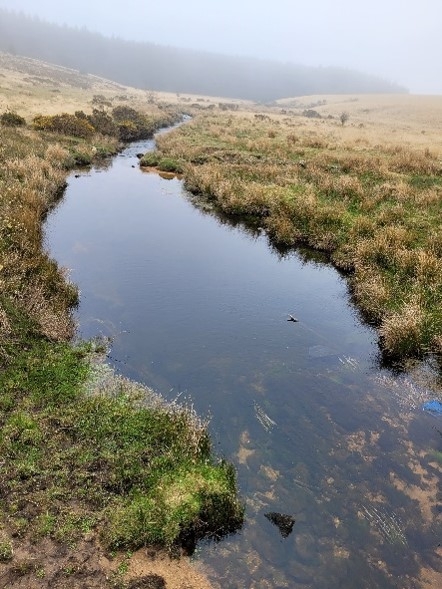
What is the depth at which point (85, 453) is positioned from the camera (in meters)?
8.36

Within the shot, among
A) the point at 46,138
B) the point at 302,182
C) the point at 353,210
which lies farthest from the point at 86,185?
the point at 353,210

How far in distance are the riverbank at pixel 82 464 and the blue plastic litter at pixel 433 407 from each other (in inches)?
210

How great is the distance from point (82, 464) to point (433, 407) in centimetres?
807

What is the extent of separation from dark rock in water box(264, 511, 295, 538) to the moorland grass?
0.61 meters

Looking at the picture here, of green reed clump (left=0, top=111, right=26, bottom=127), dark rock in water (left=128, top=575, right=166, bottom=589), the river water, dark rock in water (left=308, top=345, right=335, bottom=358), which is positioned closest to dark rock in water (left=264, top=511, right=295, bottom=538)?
the river water

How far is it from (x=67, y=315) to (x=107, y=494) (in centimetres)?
633

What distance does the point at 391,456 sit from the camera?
9.55 m

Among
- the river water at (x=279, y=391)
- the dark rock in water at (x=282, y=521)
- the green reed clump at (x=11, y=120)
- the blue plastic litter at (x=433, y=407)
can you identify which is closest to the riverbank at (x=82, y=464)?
the dark rock in water at (x=282, y=521)

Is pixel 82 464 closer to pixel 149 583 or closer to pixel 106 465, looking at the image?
pixel 106 465

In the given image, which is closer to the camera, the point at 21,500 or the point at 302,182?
the point at 21,500

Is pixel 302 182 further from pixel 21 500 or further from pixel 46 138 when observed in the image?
pixel 21 500

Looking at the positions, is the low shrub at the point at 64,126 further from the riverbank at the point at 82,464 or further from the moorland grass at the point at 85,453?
the moorland grass at the point at 85,453

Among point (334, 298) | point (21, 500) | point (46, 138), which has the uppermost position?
point (46, 138)

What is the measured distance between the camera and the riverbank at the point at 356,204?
14469 mm
